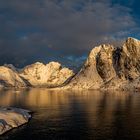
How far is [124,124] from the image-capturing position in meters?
109

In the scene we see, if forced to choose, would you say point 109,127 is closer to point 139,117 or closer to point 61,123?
point 61,123

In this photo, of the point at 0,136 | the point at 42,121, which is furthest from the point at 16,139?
the point at 42,121

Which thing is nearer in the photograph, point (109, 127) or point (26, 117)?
point (109, 127)

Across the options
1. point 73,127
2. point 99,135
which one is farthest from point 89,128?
point 99,135

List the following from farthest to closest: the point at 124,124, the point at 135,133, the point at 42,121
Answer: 1. the point at 42,121
2. the point at 124,124
3. the point at 135,133

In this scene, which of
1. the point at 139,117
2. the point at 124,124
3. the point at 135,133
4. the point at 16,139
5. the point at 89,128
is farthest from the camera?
the point at 139,117

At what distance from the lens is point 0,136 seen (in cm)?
8988

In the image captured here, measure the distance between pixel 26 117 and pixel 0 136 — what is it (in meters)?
33.2

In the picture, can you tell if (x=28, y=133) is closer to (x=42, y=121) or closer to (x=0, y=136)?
(x=0, y=136)

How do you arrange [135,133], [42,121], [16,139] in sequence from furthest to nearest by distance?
[42,121], [135,133], [16,139]

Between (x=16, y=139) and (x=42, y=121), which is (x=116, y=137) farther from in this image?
(x=42, y=121)

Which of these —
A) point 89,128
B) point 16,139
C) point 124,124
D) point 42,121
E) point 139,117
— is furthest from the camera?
point 139,117

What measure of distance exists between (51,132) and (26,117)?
1170 inches

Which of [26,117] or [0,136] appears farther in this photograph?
[26,117]
